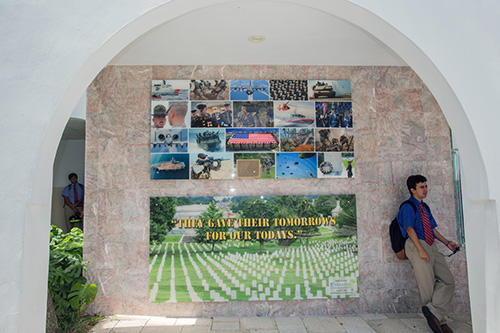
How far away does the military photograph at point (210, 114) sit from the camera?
4.21 meters

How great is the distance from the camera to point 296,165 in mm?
4188

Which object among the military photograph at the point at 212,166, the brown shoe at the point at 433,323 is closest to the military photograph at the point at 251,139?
the military photograph at the point at 212,166

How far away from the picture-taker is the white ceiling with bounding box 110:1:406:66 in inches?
124

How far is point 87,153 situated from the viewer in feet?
13.7

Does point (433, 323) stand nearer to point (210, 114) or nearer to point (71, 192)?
point (210, 114)

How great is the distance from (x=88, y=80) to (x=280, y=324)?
10.3ft

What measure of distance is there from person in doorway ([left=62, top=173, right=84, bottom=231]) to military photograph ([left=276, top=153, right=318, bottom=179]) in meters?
4.35

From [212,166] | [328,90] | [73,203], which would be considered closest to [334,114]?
[328,90]

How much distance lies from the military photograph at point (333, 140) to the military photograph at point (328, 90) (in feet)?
1.36

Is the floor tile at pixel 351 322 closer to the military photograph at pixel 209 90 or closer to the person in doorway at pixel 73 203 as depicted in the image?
the military photograph at pixel 209 90

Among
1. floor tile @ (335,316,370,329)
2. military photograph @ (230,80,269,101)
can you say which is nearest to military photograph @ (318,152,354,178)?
military photograph @ (230,80,269,101)

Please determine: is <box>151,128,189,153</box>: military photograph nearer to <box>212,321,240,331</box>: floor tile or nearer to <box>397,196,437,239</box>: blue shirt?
<box>212,321,240,331</box>: floor tile

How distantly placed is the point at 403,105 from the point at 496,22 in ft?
8.20

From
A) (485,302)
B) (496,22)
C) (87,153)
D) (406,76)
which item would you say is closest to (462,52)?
(496,22)
